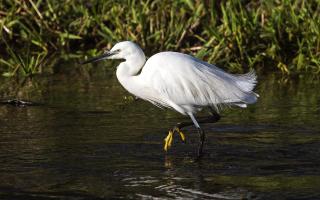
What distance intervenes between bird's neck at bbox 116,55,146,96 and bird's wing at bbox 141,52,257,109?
0.08 m

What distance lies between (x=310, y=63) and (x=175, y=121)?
3.12 m

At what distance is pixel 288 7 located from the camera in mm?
12617

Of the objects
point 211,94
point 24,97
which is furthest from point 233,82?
point 24,97

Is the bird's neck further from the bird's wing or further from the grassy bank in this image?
the grassy bank

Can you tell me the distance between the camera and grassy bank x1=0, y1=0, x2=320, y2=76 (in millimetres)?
12328

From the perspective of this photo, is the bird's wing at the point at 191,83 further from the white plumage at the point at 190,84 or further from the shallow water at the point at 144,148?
the shallow water at the point at 144,148

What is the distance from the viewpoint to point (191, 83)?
8.70 meters

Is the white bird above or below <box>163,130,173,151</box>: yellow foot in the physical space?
above

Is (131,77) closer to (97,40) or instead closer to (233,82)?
(233,82)

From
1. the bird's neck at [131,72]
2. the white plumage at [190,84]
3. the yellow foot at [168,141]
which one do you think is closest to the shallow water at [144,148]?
the yellow foot at [168,141]

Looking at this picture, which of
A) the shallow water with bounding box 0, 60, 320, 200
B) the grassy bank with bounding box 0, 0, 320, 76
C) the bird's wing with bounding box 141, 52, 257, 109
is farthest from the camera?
the grassy bank with bounding box 0, 0, 320, 76

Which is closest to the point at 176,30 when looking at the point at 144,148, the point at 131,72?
the point at 131,72

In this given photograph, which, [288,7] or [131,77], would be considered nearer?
[131,77]

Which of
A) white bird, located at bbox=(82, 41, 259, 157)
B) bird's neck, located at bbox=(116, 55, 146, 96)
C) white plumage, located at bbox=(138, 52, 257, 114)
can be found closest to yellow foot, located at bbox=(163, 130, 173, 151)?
white bird, located at bbox=(82, 41, 259, 157)
